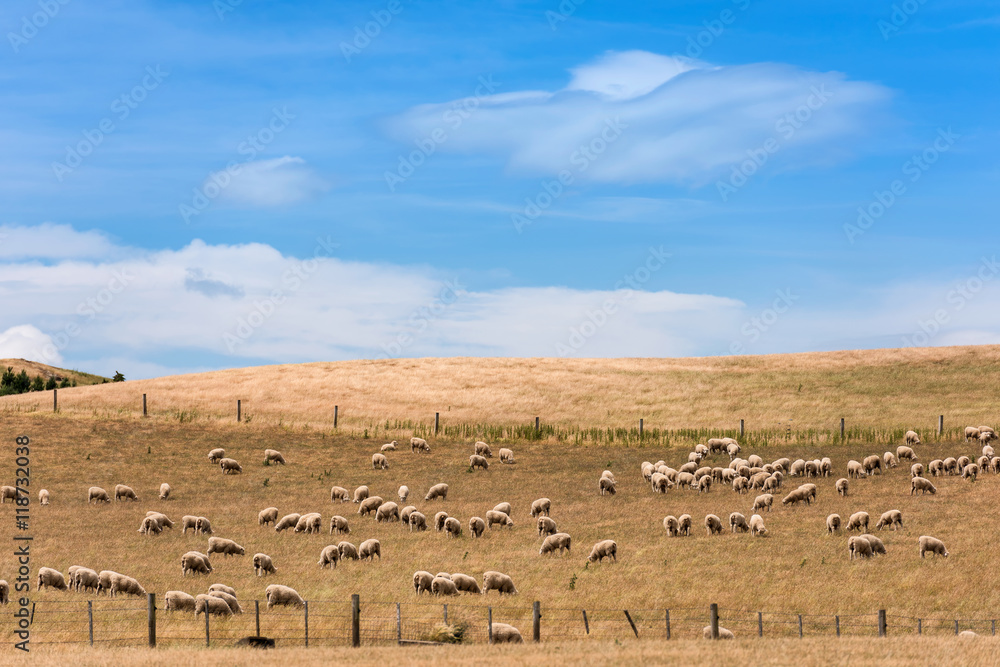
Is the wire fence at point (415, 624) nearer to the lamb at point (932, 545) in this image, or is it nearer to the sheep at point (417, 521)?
the lamb at point (932, 545)

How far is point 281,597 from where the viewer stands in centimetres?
2669

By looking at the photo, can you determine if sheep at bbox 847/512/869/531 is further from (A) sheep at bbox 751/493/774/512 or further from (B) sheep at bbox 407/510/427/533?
(B) sheep at bbox 407/510/427/533

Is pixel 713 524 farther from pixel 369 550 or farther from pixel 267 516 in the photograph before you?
pixel 267 516

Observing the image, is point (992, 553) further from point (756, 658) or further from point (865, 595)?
point (756, 658)

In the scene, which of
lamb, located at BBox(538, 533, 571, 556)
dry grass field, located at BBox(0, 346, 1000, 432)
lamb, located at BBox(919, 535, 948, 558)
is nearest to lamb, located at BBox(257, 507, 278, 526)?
lamb, located at BBox(538, 533, 571, 556)

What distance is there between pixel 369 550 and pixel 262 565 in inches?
137

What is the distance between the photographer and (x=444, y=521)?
35.8 m

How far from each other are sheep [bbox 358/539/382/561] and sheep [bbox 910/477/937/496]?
73.4ft

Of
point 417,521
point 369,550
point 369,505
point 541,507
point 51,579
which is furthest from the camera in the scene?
point 369,505

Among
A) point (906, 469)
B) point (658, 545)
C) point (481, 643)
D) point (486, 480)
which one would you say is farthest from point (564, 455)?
point (481, 643)

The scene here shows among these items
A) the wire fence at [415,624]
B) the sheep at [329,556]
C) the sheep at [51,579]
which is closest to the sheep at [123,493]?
the sheep at [51,579]

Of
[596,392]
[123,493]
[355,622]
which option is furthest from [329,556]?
[596,392]

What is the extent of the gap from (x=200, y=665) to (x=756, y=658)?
464 inches

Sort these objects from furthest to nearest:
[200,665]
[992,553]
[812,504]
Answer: [812,504], [992,553], [200,665]
